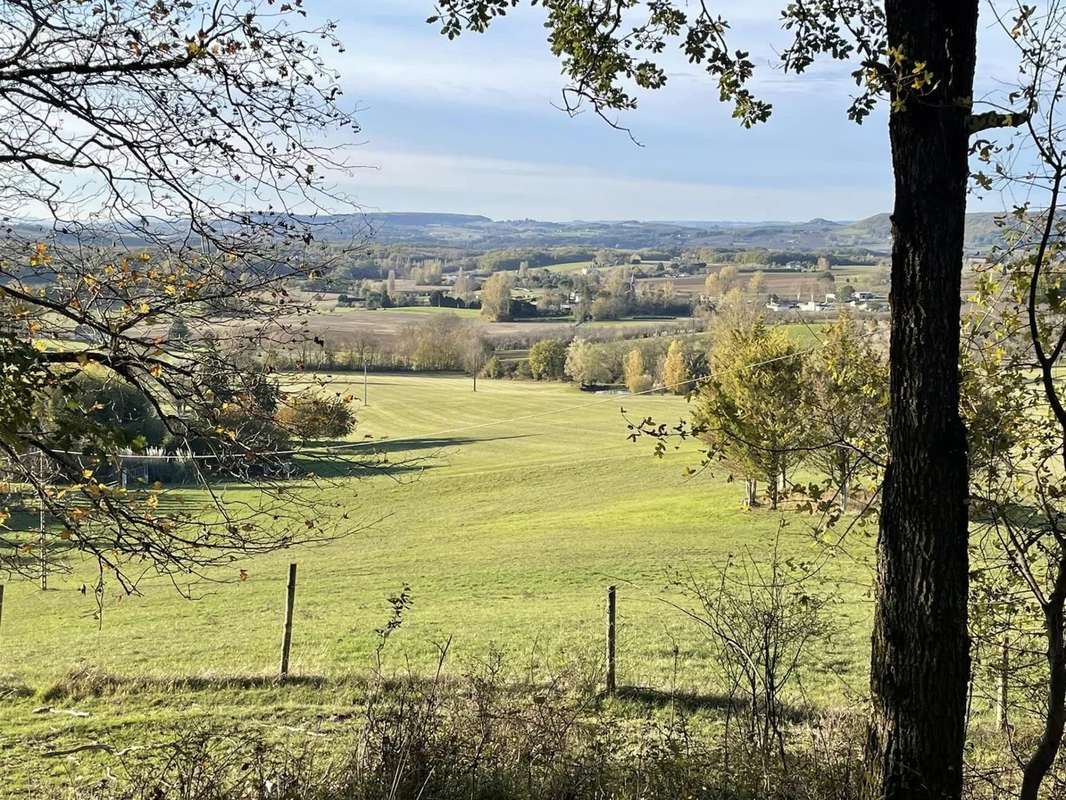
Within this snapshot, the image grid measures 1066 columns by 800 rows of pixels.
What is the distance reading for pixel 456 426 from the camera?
225 feet

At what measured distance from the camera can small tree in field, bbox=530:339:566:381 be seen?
9331cm

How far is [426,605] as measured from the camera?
19.7 metres

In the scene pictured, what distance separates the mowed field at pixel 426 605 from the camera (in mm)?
9531

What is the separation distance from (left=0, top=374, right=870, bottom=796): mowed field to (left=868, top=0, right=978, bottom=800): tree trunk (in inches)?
90.7

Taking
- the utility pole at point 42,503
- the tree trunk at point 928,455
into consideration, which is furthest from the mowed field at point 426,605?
the tree trunk at point 928,455

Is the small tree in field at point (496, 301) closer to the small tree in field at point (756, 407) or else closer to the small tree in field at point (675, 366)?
the small tree in field at point (675, 366)

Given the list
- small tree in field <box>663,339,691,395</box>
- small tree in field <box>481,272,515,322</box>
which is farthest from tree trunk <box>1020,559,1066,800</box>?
small tree in field <box>481,272,515,322</box>

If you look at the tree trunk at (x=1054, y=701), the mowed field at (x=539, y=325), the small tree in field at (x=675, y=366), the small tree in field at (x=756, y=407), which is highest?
the mowed field at (x=539, y=325)

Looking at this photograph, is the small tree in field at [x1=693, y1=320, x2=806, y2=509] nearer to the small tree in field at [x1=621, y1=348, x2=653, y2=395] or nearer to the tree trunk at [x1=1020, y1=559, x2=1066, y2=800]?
the tree trunk at [x1=1020, y1=559, x2=1066, y2=800]

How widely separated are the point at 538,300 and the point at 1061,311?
12574 centimetres

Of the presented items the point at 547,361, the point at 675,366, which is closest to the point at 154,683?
the point at 675,366

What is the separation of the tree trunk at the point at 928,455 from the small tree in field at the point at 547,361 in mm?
89509

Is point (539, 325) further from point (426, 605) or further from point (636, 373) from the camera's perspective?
point (426, 605)

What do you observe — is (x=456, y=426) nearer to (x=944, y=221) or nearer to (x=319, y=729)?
(x=319, y=729)
